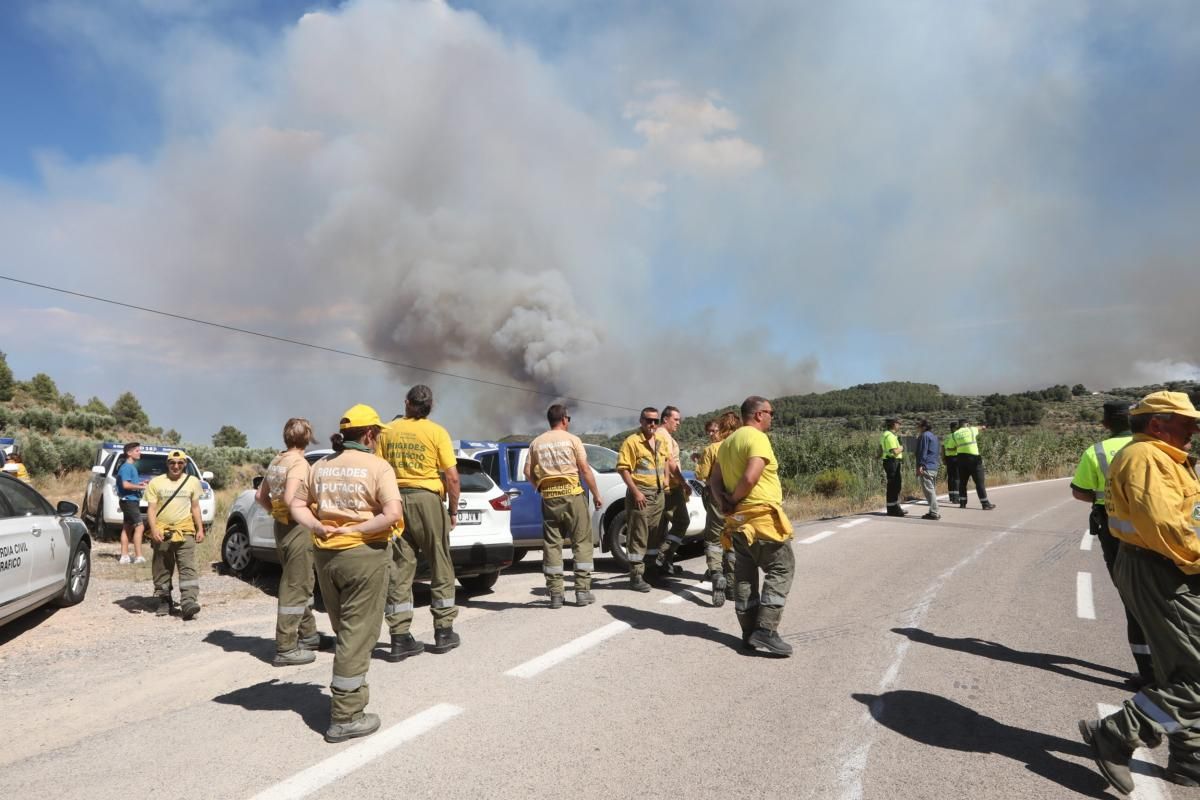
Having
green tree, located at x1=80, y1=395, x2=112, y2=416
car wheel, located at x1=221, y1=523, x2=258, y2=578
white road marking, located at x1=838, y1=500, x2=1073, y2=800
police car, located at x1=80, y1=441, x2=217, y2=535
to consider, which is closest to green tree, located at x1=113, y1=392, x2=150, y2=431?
green tree, located at x1=80, y1=395, x2=112, y2=416

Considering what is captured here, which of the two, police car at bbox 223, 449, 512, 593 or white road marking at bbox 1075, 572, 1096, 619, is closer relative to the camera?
white road marking at bbox 1075, 572, 1096, 619

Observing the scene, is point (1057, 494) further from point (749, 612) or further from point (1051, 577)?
point (749, 612)

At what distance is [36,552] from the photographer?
6027 millimetres

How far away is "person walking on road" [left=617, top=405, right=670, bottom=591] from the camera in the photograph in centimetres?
691

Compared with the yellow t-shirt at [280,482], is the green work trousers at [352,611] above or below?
below

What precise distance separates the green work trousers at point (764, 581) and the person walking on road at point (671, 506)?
2.24m

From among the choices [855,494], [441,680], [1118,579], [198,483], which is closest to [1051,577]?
[1118,579]

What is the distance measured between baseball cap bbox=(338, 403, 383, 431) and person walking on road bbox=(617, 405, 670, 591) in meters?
3.19

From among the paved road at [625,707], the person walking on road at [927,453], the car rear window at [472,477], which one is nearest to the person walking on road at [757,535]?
the paved road at [625,707]

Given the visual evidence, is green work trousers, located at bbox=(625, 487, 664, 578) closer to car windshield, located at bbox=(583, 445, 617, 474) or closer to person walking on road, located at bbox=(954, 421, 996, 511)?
car windshield, located at bbox=(583, 445, 617, 474)

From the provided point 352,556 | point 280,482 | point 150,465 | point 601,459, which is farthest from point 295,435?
point 150,465

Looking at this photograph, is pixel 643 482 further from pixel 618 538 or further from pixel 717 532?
pixel 618 538

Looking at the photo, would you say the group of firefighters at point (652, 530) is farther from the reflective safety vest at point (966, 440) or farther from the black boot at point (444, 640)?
the reflective safety vest at point (966, 440)

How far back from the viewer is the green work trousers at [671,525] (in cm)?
730
